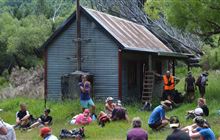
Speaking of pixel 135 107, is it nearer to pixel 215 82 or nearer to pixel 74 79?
pixel 74 79

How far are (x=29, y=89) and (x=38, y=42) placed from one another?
15061mm

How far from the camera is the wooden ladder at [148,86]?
27.3m

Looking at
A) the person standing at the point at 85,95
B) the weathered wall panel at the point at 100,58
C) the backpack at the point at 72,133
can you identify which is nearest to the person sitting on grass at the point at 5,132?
the backpack at the point at 72,133

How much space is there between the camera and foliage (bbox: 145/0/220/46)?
2675cm

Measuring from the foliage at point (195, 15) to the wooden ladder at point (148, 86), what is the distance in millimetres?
2994

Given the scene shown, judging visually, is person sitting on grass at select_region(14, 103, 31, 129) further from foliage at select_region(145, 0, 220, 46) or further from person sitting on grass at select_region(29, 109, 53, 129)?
foliage at select_region(145, 0, 220, 46)

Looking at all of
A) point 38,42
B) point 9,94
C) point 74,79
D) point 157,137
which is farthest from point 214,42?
point 157,137

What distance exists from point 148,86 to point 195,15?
4.20m

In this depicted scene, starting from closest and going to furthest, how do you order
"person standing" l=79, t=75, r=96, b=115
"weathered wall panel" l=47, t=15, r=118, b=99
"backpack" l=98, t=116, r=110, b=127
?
1. "backpack" l=98, t=116, r=110, b=127
2. "person standing" l=79, t=75, r=96, b=115
3. "weathered wall panel" l=47, t=15, r=118, b=99

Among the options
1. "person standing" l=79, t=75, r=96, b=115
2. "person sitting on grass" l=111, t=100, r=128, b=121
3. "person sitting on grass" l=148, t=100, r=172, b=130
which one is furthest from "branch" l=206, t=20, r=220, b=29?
"person sitting on grass" l=148, t=100, r=172, b=130

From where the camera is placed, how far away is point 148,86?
2784 centimetres

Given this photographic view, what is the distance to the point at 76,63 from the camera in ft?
94.3

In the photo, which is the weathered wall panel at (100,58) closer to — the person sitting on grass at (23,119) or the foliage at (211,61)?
the person sitting on grass at (23,119)

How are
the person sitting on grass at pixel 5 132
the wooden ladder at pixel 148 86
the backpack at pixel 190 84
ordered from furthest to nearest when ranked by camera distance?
the wooden ladder at pixel 148 86 < the backpack at pixel 190 84 < the person sitting on grass at pixel 5 132
